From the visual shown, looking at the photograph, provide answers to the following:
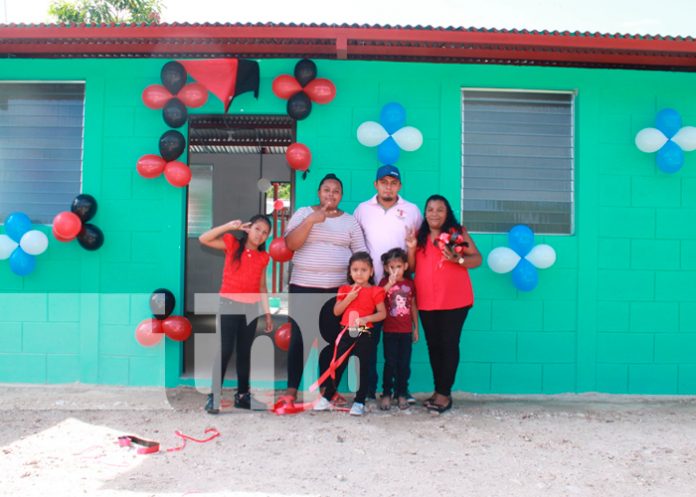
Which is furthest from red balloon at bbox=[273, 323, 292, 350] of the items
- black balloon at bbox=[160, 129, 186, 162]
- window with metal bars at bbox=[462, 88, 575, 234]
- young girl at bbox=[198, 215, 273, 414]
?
window with metal bars at bbox=[462, 88, 575, 234]

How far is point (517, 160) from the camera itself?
16.5ft

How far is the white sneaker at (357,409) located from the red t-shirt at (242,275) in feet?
3.18

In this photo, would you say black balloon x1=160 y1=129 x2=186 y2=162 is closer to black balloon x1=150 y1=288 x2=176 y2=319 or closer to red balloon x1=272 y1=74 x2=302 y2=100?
red balloon x1=272 y1=74 x2=302 y2=100

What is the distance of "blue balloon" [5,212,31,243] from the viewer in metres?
4.60

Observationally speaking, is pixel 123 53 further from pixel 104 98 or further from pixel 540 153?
pixel 540 153

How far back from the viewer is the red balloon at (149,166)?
15.2ft

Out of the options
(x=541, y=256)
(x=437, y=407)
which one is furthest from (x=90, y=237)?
(x=541, y=256)

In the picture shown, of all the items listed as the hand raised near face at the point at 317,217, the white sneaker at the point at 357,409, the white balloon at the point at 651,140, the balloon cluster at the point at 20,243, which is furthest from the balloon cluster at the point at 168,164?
the white balloon at the point at 651,140

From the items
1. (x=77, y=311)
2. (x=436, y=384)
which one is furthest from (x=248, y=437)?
(x=77, y=311)

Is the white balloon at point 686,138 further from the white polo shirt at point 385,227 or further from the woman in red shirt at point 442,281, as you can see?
the white polo shirt at point 385,227

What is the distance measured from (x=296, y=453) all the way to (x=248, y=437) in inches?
15.8

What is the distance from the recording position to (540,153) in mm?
5027

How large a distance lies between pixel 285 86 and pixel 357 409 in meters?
2.44

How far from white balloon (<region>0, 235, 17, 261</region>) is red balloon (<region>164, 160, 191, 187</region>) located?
1.28m
